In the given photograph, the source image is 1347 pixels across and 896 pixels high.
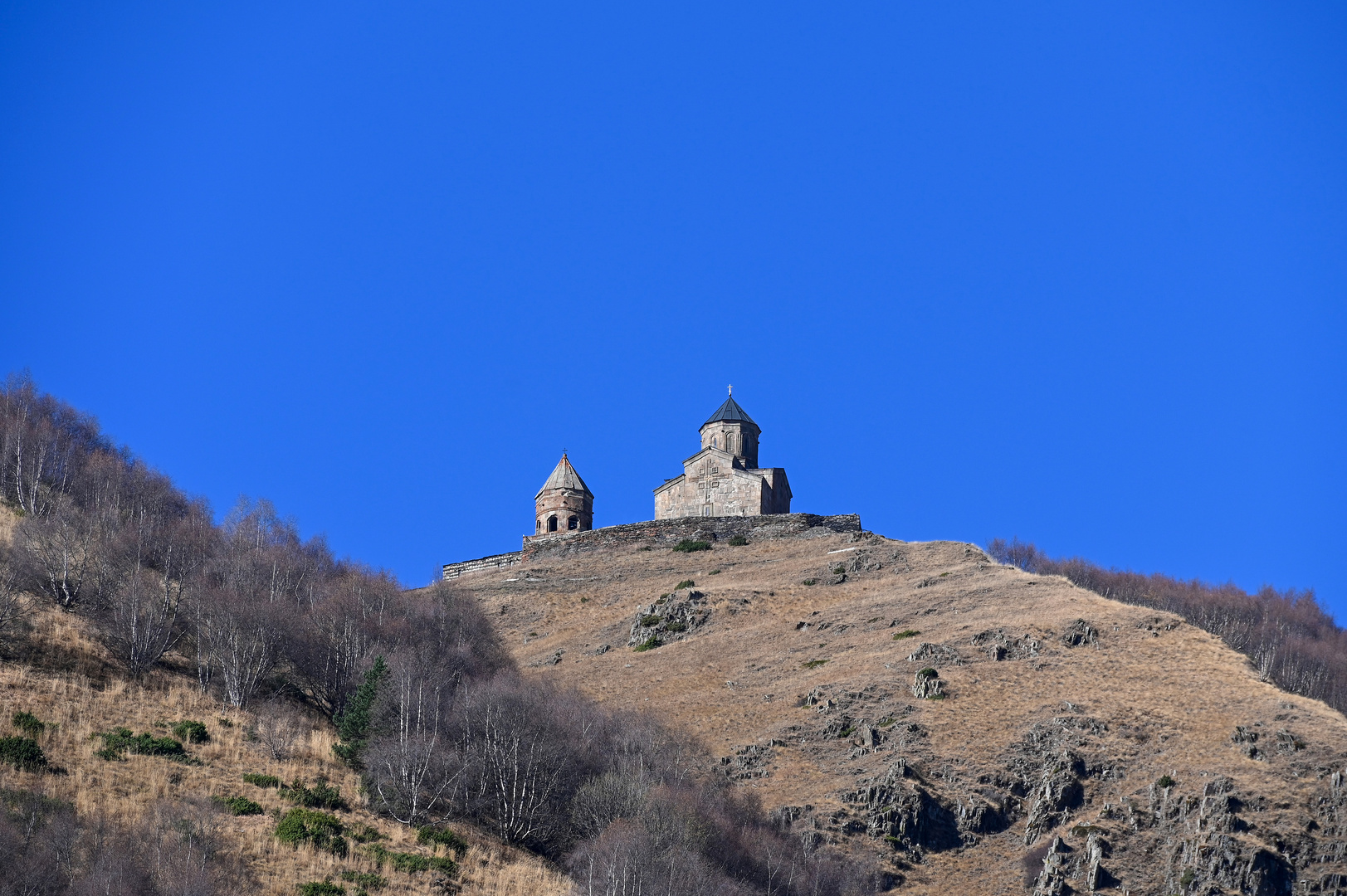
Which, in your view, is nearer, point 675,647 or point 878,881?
Answer: point 878,881

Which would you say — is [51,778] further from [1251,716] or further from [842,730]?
[1251,716]

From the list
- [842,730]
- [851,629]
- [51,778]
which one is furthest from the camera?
[851,629]

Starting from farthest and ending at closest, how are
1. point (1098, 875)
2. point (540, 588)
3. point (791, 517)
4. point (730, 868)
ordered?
1. point (791, 517)
2. point (540, 588)
3. point (1098, 875)
4. point (730, 868)

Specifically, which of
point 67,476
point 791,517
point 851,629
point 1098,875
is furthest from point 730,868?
point 791,517

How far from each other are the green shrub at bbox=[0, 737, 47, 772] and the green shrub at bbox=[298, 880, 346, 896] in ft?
23.0

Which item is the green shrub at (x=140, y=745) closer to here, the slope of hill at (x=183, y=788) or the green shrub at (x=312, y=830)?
the slope of hill at (x=183, y=788)

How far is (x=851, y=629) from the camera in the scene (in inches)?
2221

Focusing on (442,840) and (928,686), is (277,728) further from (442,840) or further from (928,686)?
(928,686)

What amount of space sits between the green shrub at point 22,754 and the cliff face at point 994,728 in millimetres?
18865

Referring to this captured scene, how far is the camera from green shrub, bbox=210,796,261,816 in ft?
112

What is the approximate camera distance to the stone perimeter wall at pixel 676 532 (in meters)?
78.1

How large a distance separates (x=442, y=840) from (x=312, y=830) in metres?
3.31

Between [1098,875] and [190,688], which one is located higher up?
[190,688]

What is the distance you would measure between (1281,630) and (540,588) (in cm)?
3986
